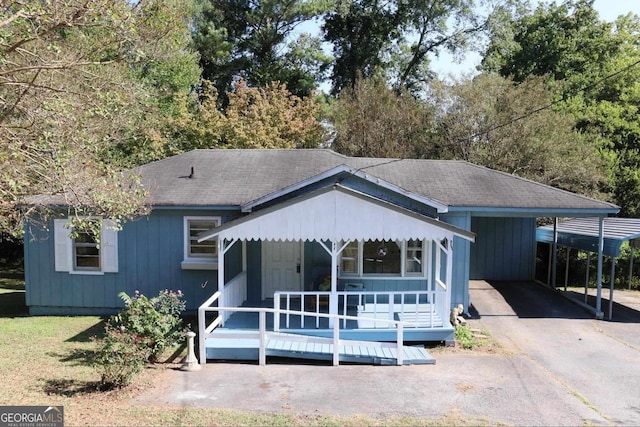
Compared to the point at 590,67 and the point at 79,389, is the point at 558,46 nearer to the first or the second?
the point at 590,67

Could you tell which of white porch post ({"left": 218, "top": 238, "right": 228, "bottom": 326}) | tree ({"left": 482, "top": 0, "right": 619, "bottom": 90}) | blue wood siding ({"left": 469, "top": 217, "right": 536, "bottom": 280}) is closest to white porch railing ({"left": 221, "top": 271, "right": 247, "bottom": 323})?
white porch post ({"left": 218, "top": 238, "right": 228, "bottom": 326})

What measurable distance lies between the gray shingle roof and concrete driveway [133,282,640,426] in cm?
358

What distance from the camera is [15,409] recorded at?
6.44m

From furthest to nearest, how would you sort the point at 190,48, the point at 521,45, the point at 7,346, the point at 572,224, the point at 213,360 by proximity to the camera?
the point at 521,45
the point at 190,48
the point at 572,224
the point at 7,346
the point at 213,360

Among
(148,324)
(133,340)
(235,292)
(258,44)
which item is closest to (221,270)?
(235,292)

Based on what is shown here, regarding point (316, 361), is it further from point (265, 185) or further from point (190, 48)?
point (190, 48)

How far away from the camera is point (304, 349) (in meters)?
9.04

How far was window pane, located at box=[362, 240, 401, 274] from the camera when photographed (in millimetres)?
11953

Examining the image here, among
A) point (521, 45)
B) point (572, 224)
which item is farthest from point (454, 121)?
point (521, 45)

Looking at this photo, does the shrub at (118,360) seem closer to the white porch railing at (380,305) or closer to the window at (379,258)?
the white porch railing at (380,305)

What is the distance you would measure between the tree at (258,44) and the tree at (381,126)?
519 cm

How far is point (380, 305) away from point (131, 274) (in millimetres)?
6409

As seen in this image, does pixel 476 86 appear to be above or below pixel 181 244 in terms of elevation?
above

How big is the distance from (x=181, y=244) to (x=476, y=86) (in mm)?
17749
